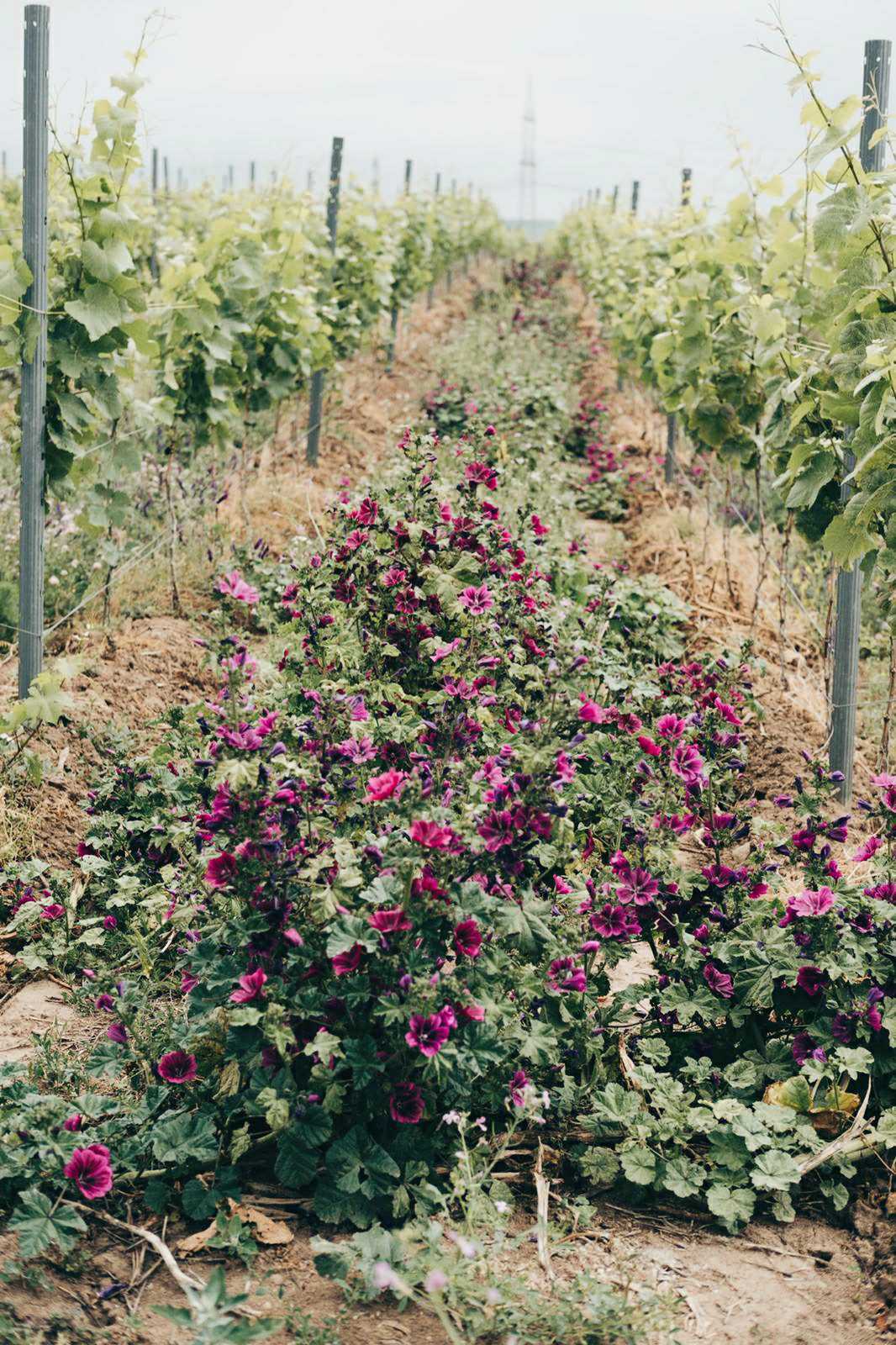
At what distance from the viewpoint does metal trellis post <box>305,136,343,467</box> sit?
861cm

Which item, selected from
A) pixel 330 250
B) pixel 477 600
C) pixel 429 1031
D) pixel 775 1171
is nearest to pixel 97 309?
pixel 477 600

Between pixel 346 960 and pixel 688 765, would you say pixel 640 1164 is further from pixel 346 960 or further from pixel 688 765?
pixel 688 765

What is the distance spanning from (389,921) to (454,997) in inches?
7.4

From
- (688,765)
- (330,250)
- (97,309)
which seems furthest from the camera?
(330,250)

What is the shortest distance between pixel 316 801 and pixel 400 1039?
19.5 inches

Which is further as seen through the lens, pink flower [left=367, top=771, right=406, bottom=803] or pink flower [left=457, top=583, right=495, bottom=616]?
pink flower [left=457, top=583, right=495, bottom=616]

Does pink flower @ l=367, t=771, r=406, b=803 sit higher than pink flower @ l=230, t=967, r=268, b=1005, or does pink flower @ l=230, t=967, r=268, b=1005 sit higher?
pink flower @ l=367, t=771, r=406, b=803

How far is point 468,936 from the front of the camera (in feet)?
7.08

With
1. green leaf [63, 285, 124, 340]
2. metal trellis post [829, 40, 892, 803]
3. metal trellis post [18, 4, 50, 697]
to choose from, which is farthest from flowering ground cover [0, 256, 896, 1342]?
green leaf [63, 285, 124, 340]

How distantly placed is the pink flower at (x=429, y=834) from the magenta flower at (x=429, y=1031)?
297 mm

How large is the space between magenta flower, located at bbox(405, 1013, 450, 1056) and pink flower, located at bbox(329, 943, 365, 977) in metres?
0.15

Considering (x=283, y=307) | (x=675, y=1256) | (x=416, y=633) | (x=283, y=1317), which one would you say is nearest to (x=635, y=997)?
(x=675, y=1256)

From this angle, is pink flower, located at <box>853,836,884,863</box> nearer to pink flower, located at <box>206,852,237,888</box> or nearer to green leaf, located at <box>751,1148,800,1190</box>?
green leaf, located at <box>751,1148,800,1190</box>

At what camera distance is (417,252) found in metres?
15.5
